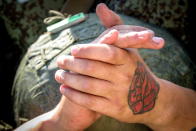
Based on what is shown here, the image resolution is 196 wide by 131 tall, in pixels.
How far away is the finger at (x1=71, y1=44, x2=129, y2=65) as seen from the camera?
1053 mm

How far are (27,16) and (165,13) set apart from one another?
100 centimetres

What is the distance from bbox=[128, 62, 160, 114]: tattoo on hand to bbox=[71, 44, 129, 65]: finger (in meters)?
0.11

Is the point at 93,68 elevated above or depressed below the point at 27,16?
above

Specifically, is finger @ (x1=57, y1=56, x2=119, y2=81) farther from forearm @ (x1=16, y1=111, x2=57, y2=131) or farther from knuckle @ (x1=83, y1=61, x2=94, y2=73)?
forearm @ (x1=16, y1=111, x2=57, y2=131)

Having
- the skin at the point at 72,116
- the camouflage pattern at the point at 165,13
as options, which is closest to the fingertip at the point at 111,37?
the skin at the point at 72,116

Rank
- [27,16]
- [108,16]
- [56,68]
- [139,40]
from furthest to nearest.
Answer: [27,16], [56,68], [108,16], [139,40]

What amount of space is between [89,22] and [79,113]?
0.58 m

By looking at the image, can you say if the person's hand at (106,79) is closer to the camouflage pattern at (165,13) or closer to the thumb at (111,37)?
the thumb at (111,37)

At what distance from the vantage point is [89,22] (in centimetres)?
169

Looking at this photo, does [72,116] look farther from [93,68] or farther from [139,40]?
[139,40]

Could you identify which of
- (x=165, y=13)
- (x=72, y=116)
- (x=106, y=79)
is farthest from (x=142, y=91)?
(x=165, y=13)

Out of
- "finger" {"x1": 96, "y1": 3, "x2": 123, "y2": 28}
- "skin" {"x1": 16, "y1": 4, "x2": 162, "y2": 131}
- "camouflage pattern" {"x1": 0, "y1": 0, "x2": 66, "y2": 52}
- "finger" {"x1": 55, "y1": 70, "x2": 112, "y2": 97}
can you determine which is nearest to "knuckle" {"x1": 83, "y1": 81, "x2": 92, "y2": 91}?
"finger" {"x1": 55, "y1": 70, "x2": 112, "y2": 97}

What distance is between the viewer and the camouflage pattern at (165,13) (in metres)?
1.80

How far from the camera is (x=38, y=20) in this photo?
7.84 feet
